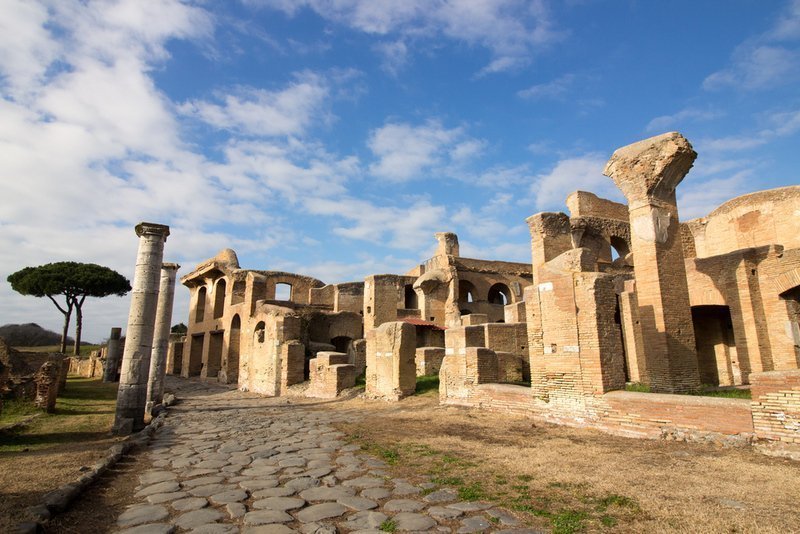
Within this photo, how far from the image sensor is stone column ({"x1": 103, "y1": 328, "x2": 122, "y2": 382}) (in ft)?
73.3

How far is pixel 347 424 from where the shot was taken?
859cm

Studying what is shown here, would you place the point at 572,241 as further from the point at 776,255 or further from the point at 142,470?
the point at 142,470

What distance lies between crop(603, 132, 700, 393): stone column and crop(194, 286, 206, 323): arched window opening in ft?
79.2

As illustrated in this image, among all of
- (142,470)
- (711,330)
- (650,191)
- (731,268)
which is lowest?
(142,470)

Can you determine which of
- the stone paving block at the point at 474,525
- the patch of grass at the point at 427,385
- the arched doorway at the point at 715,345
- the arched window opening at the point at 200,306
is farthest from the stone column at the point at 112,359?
the arched doorway at the point at 715,345

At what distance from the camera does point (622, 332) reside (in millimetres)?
12773

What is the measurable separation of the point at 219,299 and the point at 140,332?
18.2 meters

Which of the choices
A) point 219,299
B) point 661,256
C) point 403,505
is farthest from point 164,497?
point 219,299

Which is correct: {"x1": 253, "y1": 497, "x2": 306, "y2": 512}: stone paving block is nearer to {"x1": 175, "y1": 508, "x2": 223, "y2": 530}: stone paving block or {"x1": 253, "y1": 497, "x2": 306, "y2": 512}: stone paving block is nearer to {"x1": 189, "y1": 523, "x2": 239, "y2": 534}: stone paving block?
{"x1": 175, "y1": 508, "x2": 223, "y2": 530}: stone paving block

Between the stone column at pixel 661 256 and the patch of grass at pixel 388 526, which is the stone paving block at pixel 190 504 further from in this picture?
the stone column at pixel 661 256

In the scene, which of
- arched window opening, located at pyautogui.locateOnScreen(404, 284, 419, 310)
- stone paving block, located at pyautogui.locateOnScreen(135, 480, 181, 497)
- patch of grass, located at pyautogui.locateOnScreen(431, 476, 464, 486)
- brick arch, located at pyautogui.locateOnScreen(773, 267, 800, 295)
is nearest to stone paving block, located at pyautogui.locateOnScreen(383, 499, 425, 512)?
patch of grass, located at pyautogui.locateOnScreen(431, 476, 464, 486)

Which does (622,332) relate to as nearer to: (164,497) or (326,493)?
(326,493)

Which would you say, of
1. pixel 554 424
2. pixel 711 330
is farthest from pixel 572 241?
pixel 554 424

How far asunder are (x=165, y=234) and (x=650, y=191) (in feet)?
36.7
